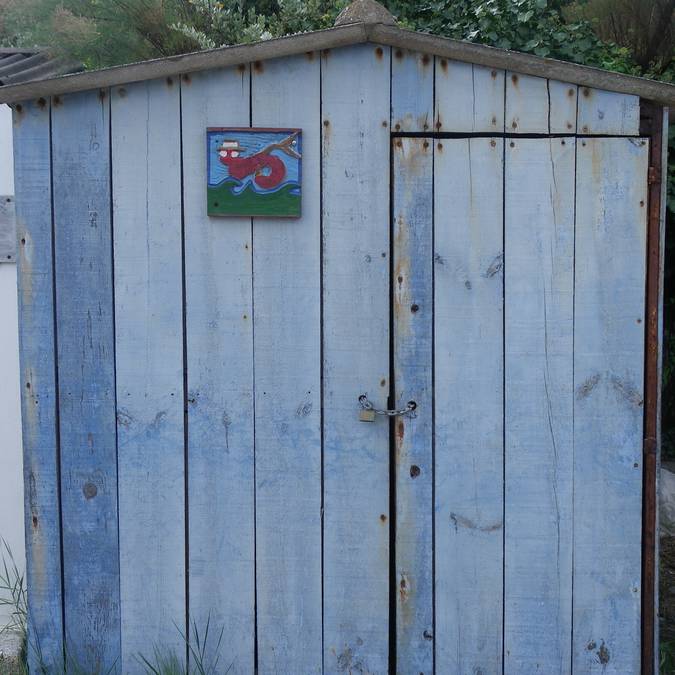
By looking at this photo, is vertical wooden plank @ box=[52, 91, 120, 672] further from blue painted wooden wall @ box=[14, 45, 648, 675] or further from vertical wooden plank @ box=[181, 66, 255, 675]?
vertical wooden plank @ box=[181, 66, 255, 675]

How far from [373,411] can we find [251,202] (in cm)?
85

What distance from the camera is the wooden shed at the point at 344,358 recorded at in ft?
10.1

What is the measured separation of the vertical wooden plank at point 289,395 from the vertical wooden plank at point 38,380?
738 millimetres

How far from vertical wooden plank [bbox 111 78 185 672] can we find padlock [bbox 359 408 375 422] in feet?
2.14

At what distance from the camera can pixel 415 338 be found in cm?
314

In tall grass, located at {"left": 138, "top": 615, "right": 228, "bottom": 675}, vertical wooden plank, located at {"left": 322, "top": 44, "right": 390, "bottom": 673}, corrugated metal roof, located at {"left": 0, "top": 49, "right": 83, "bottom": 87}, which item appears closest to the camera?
vertical wooden plank, located at {"left": 322, "top": 44, "right": 390, "bottom": 673}

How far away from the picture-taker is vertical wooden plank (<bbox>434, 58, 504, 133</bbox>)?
3.07 metres

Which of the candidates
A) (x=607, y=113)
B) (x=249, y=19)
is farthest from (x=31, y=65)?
(x=607, y=113)

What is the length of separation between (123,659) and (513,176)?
7.37ft

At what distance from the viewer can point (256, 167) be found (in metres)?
3.07

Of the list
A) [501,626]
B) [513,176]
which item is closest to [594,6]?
[513,176]

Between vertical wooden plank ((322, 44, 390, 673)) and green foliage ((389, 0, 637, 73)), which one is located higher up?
green foliage ((389, 0, 637, 73))

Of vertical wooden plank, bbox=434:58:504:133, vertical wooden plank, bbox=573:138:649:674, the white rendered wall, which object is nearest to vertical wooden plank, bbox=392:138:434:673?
vertical wooden plank, bbox=434:58:504:133

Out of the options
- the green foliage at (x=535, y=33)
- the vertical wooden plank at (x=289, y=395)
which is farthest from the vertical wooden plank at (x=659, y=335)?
the green foliage at (x=535, y=33)
